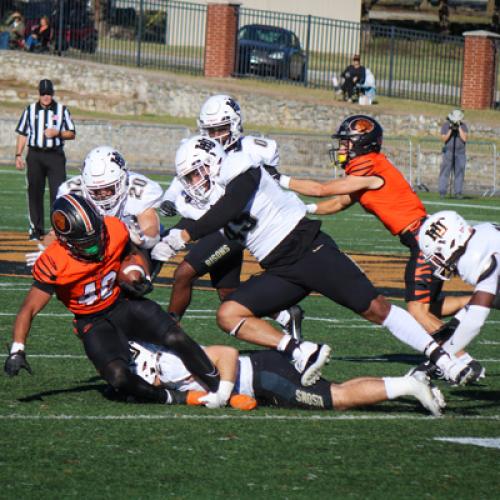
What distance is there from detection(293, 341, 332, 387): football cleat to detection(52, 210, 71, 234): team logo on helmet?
1.38 metres

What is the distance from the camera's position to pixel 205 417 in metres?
6.64

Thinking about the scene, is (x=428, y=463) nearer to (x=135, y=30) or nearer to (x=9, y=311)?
(x=9, y=311)

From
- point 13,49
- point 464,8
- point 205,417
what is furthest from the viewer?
point 464,8

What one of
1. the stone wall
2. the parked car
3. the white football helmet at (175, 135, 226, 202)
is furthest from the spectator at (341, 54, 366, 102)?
the white football helmet at (175, 135, 226, 202)

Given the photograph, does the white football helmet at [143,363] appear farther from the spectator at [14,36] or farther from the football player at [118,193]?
the spectator at [14,36]

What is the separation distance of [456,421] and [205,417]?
1.31 metres

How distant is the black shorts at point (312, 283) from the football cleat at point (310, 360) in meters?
0.37

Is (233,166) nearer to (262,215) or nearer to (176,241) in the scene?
(262,215)

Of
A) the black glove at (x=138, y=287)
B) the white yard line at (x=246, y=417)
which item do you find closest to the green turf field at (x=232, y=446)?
the white yard line at (x=246, y=417)

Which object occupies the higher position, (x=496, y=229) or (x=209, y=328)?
(x=496, y=229)

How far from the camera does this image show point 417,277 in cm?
828

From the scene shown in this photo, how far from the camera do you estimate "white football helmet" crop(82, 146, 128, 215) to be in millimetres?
7578

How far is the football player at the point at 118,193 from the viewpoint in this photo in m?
7.59

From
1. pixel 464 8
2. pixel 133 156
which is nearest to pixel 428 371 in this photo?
pixel 133 156
